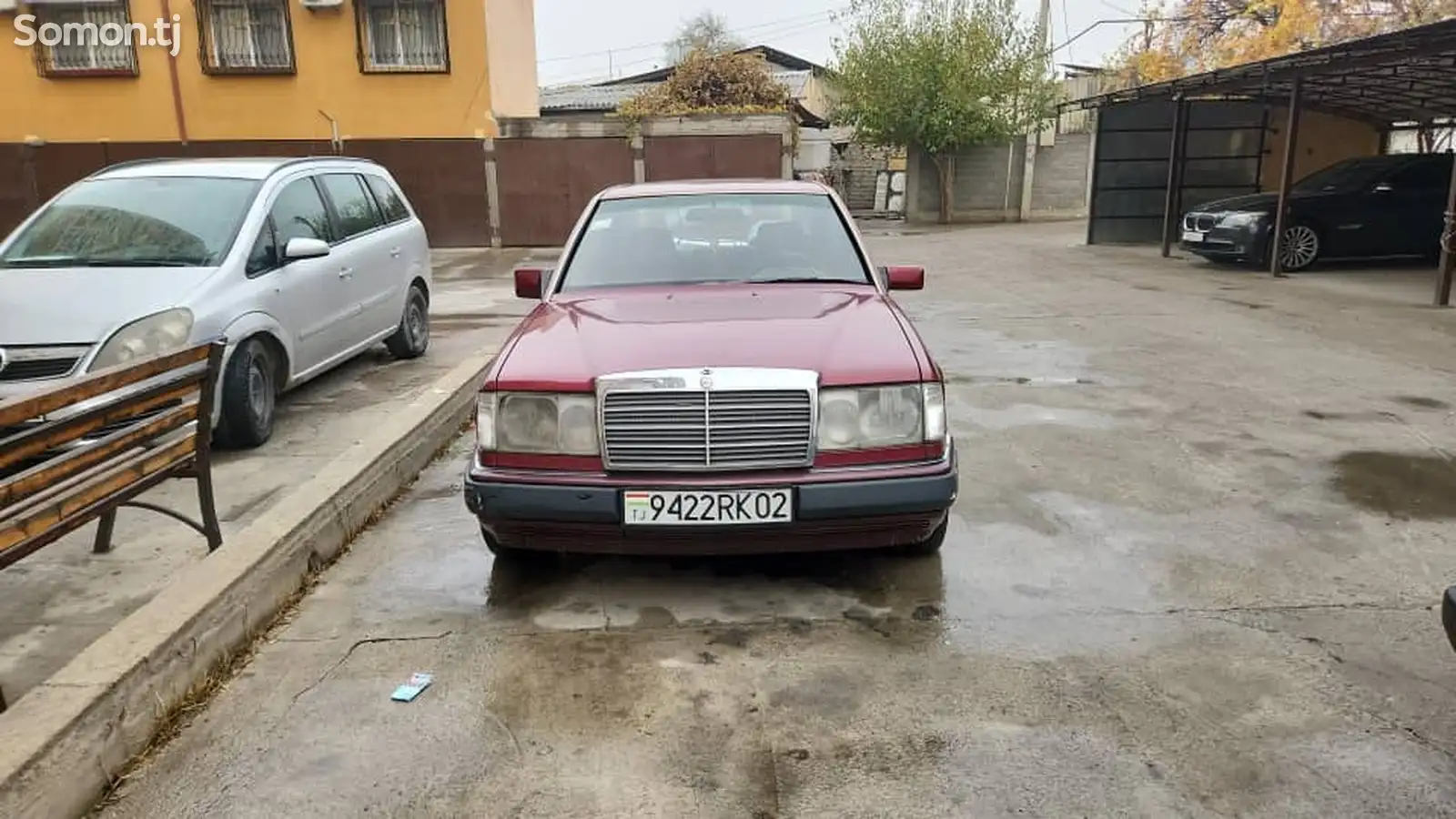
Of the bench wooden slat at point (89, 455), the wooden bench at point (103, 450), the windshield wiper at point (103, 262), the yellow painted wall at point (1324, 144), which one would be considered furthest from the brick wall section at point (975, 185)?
the bench wooden slat at point (89, 455)

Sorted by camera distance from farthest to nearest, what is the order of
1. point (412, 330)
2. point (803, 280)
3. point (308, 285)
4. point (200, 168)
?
point (412, 330) < point (200, 168) < point (308, 285) < point (803, 280)

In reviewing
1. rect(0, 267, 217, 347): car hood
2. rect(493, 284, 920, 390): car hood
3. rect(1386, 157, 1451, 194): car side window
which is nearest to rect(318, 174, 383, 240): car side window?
rect(0, 267, 217, 347): car hood

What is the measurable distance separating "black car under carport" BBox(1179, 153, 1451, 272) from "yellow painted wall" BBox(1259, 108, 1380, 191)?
448cm

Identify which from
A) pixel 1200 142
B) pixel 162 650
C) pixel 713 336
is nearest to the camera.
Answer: pixel 162 650

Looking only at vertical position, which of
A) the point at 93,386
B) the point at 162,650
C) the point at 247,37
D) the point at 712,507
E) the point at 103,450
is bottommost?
the point at 162,650

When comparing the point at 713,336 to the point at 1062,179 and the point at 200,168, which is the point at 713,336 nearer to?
the point at 200,168

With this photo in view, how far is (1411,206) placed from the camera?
46.5 ft

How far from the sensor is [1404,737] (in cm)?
293

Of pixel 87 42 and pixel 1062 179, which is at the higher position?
pixel 87 42

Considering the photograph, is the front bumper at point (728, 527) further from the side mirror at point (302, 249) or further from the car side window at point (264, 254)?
the side mirror at point (302, 249)

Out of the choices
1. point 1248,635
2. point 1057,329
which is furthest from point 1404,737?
point 1057,329

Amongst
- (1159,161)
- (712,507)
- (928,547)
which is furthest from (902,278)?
(1159,161)

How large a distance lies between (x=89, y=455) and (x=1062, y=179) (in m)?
25.3

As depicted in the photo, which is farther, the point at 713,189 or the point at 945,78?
the point at 945,78
